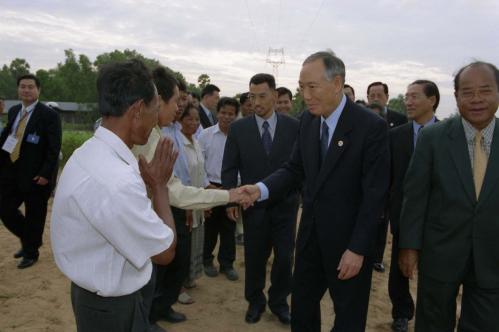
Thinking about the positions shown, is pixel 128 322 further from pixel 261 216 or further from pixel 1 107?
pixel 1 107

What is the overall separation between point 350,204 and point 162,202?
134 cm

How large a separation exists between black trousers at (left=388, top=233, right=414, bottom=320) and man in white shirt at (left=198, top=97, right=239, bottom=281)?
7.38 ft

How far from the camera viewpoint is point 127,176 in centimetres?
163

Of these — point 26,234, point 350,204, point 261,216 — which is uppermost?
point 350,204

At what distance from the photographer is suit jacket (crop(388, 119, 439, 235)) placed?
13.6 ft

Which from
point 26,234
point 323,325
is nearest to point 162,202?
point 323,325

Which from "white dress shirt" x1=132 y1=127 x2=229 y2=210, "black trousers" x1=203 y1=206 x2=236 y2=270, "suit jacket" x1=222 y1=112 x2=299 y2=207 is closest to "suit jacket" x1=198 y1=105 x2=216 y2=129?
"black trousers" x1=203 y1=206 x2=236 y2=270

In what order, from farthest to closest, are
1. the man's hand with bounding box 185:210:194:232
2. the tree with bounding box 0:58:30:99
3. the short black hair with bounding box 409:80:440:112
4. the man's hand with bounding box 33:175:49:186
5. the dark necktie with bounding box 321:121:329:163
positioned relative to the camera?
the tree with bounding box 0:58:30:99 → the man's hand with bounding box 33:175:49:186 → the short black hair with bounding box 409:80:440:112 → the man's hand with bounding box 185:210:194:232 → the dark necktie with bounding box 321:121:329:163

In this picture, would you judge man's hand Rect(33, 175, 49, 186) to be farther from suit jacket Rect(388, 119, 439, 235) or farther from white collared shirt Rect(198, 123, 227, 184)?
suit jacket Rect(388, 119, 439, 235)

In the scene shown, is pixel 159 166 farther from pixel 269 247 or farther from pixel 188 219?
pixel 269 247

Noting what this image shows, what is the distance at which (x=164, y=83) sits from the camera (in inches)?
119

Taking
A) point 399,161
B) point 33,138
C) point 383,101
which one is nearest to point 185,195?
point 399,161

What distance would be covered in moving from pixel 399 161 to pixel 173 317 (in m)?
2.74

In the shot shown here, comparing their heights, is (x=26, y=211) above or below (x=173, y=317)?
above
